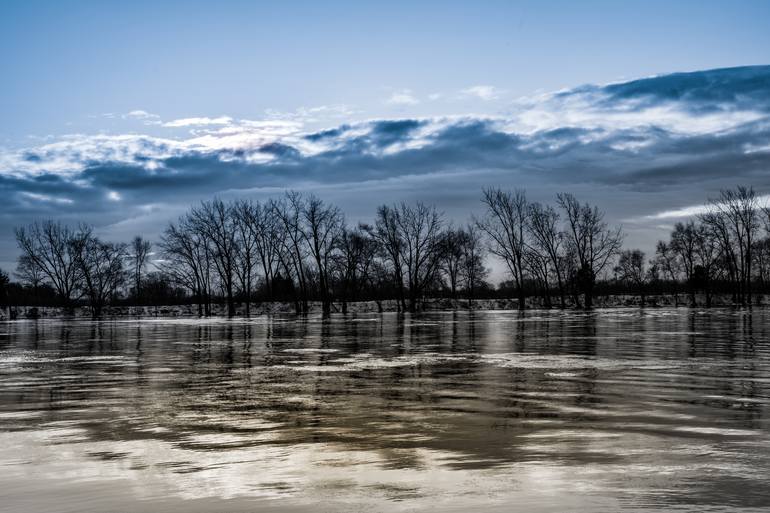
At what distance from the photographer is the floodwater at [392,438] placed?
457 centimetres

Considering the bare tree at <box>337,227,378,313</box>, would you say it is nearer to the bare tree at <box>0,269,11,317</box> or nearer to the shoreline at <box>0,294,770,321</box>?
the shoreline at <box>0,294,770,321</box>

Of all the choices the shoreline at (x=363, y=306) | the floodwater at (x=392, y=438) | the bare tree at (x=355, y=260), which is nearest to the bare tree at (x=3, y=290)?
the shoreline at (x=363, y=306)

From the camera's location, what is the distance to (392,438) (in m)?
6.52

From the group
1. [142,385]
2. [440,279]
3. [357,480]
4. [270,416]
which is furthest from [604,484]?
[440,279]

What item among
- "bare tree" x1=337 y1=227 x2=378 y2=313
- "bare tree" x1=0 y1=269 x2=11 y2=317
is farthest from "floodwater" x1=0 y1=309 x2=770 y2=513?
"bare tree" x1=0 y1=269 x2=11 y2=317

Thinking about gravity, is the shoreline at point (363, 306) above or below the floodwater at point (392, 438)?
below

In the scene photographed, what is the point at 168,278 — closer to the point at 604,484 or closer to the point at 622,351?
the point at 622,351

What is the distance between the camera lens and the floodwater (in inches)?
180

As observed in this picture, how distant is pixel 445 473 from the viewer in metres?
5.14

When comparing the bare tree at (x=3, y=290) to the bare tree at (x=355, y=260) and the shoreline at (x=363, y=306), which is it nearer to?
the shoreline at (x=363, y=306)

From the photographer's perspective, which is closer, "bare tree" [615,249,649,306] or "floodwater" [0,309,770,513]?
"floodwater" [0,309,770,513]

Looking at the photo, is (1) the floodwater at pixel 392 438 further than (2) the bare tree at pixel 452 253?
No

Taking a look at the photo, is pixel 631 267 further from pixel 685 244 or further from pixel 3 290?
pixel 3 290

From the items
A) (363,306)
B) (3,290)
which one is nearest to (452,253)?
(363,306)
